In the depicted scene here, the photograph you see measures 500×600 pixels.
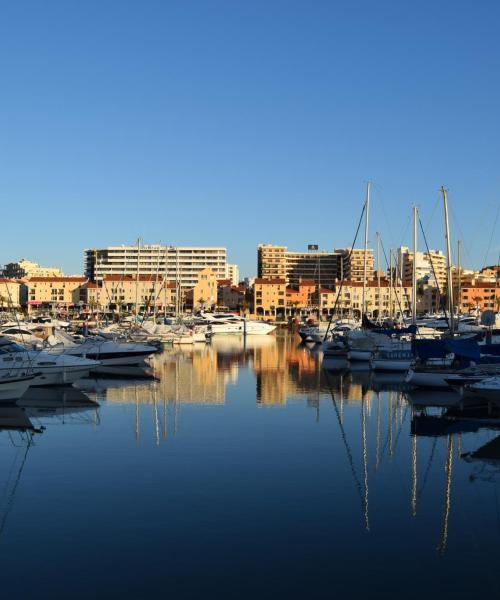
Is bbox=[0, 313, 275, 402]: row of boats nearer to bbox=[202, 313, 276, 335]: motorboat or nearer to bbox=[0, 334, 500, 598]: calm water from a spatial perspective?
bbox=[0, 334, 500, 598]: calm water

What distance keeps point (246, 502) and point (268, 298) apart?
561ft

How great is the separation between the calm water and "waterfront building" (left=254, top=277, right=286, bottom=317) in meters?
153

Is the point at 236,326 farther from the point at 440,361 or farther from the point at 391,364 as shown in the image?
the point at 440,361

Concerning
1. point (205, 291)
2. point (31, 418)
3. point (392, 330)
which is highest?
point (205, 291)

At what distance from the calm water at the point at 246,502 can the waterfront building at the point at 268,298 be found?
153 m

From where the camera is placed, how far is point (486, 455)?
23.9 meters

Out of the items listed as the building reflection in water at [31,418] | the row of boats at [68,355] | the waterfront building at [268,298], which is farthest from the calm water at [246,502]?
the waterfront building at [268,298]

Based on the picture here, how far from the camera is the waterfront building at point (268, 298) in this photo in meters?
189

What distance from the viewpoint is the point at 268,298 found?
18900 centimetres

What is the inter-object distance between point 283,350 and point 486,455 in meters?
56.3

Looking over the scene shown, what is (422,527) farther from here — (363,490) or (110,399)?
(110,399)

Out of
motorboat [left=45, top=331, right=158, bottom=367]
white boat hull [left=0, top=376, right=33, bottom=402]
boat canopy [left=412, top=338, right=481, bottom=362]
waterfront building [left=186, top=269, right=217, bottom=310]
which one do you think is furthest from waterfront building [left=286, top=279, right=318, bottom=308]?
white boat hull [left=0, top=376, right=33, bottom=402]

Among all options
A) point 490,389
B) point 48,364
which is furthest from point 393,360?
point 48,364

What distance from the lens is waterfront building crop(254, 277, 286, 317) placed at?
188625 mm
